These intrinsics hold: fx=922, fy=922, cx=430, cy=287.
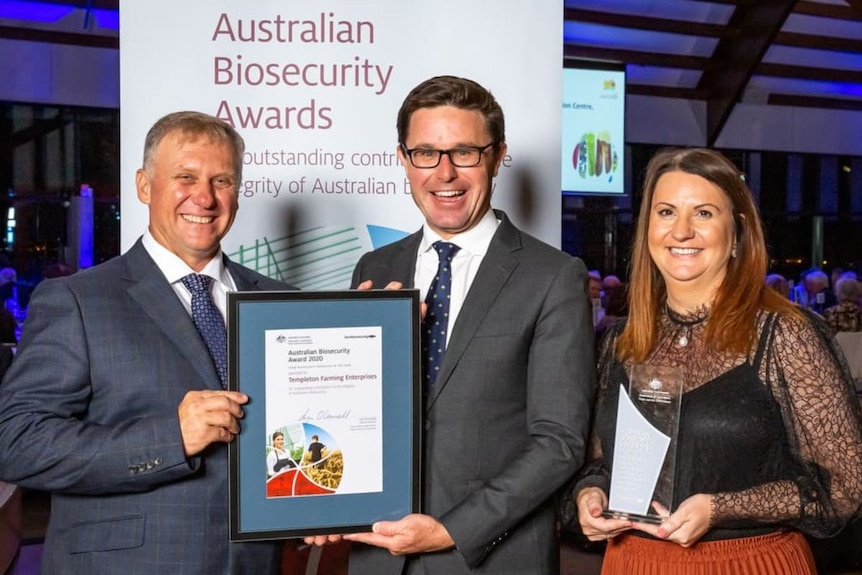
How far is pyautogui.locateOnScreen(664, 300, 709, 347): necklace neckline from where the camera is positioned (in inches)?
89.4

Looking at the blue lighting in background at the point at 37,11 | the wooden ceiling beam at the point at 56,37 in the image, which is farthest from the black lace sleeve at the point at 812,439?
the blue lighting in background at the point at 37,11

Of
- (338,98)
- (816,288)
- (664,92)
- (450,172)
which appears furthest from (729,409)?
(664,92)

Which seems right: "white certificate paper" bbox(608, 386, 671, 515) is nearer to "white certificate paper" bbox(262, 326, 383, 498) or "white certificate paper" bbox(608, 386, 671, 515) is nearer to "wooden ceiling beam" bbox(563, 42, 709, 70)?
"white certificate paper" bbox(262, 326, 383, 498)

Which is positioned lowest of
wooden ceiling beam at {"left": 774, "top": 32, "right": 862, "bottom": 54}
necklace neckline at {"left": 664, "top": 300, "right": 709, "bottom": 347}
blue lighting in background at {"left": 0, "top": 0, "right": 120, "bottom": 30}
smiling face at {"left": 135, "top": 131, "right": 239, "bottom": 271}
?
necklace neckline at {"left": 664, "top": 300, "right": 709, "bottom": 347}

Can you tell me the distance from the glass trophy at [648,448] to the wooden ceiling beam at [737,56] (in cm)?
855

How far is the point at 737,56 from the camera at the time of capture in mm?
10797

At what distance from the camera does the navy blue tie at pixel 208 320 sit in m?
2.11

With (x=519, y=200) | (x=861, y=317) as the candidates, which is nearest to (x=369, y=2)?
(x=519, y=200)

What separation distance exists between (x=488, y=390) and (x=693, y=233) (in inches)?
24.8

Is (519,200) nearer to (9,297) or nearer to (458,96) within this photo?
(458,96)

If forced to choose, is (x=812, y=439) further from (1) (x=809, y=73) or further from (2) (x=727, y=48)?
(1) (x=809, y=73)

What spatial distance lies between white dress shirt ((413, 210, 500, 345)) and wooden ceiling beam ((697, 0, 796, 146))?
8.29m

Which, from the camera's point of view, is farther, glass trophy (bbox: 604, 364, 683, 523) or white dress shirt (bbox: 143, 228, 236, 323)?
white dress shirt (bbox: 143, 228, 236, 323)

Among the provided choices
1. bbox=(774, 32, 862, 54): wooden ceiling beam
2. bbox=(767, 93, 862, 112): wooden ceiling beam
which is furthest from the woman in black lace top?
bbox=(767, 93, 862, 112): wooden ceiling beam
